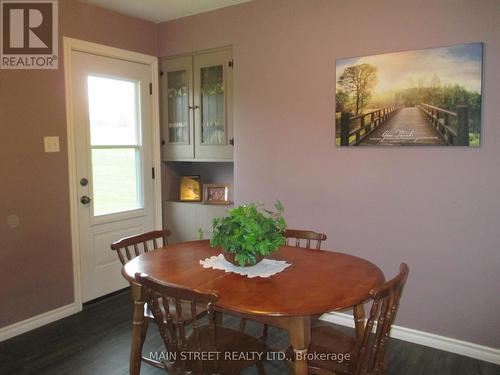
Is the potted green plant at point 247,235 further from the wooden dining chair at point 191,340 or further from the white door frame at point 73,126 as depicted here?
the white door frame at point 73,126

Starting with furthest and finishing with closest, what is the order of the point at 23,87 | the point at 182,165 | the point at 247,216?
1. the point at 182,165
2. the point at 23,87
3. the point at 247,216

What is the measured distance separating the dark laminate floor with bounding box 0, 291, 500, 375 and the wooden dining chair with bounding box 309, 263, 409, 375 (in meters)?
0.69

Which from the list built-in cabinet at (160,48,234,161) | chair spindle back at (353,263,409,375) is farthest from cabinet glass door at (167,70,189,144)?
chair spindle back at (353,263,409,375)

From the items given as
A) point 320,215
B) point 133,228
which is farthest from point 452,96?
point 133,228

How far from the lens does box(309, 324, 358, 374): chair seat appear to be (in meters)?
1.78

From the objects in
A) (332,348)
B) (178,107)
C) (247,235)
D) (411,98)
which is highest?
(178,107)

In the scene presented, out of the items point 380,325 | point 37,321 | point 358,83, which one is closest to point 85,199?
point 37,321

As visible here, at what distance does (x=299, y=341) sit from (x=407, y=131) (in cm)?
170

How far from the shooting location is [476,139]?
2.47 meters

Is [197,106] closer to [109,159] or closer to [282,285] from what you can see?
[109,159]

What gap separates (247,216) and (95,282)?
2.17m

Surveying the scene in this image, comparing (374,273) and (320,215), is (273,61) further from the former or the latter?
(374,273)

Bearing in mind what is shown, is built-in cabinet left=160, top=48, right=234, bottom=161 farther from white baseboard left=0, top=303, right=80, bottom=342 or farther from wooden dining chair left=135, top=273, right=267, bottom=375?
wooden dining chair left=135, top=273, right=267, bottom=375

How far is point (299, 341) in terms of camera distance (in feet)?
5.26
